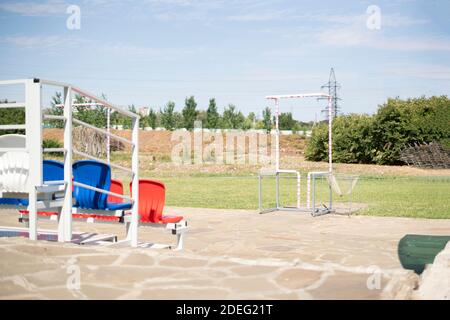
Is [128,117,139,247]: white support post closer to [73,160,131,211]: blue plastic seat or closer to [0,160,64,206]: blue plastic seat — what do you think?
[73,160,131,211]: blue plastic seat

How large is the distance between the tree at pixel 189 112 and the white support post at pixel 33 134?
181 feet

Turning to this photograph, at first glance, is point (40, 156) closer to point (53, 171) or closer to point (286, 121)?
point (53, 171)

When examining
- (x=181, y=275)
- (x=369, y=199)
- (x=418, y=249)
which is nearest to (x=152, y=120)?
(x=369, y=199)

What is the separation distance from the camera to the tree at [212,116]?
201 feet

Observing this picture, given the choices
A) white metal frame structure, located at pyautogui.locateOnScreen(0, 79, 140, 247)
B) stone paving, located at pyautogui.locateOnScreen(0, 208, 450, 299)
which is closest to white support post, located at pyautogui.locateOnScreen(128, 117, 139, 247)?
white metal frame structure, located at pyautogui.locateOnScreen(0, 79, 140, 247)

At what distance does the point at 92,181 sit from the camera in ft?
21.5

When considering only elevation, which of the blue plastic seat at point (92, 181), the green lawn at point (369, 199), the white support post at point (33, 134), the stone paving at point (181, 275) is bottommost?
the green lawn at point (369, 199)

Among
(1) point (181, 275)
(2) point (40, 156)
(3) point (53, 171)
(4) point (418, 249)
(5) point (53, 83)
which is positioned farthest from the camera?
(4) point (418, 249)

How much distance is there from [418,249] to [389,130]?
27250 mm

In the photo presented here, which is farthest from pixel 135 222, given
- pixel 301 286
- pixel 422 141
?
pixel 422 141

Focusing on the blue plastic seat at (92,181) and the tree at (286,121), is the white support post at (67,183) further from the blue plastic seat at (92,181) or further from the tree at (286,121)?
the tree at (286,121)

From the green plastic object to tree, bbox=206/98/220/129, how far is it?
52.7m

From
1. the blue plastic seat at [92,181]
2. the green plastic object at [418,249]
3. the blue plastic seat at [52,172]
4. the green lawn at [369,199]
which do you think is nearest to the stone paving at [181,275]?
the green plastic object at [418,249]
